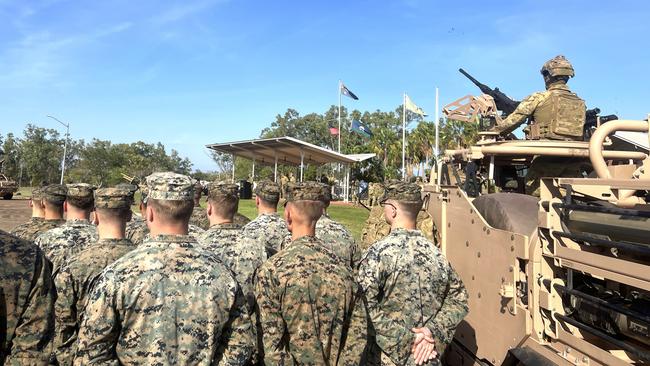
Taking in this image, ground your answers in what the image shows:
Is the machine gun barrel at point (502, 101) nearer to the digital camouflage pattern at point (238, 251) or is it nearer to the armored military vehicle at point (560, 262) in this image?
the armored military vehicle at point (560, 262)

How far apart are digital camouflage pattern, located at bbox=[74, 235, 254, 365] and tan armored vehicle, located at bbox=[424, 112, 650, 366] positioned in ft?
6.12

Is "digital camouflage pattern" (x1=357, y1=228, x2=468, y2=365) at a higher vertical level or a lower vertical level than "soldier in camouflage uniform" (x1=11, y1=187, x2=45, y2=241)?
lower

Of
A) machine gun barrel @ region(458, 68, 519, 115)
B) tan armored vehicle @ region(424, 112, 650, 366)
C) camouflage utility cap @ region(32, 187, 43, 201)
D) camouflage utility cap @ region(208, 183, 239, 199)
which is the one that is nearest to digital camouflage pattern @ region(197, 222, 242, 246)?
camouflage utility cap @ region(208, 183, 239, 199)

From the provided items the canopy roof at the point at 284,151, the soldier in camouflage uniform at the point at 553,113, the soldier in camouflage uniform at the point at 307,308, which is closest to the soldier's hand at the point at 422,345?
the soldier in camouflage uniform at the point at 307,308

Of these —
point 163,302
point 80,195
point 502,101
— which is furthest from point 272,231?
point 502,101

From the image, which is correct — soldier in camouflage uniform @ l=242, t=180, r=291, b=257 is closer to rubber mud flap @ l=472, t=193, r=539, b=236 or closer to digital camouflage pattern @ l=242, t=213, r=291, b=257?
digital camouflage pattern @ l=242, t=213, r=291, b=257

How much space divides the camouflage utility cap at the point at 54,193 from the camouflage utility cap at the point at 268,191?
71.4 inches

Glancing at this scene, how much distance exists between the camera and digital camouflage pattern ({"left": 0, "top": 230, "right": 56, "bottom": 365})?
7.76 feet

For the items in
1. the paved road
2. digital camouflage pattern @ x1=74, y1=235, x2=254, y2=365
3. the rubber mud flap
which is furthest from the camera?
the paved road

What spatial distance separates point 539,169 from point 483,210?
0.76 m

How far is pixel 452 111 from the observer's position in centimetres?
Result: 651

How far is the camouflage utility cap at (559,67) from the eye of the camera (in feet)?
15.4

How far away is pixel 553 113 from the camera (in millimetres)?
4691

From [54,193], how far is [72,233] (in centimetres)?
88
